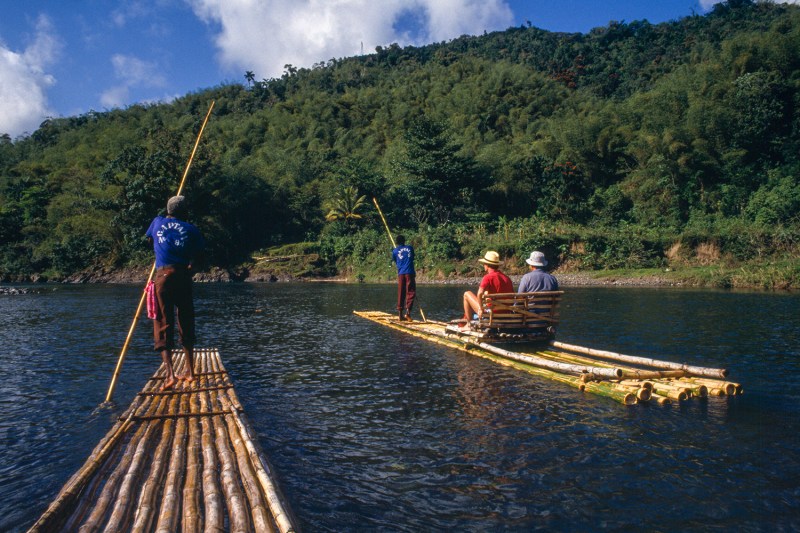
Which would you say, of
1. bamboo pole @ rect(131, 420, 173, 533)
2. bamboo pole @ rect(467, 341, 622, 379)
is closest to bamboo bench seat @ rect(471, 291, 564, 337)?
bamboo pole @ rect(467, 341, 622, 379)

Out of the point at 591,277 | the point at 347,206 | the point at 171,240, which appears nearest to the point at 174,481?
the point at 171,240

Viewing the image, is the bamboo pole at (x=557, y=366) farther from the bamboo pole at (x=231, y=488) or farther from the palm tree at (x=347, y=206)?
the palm tree at (x=347, y=206)

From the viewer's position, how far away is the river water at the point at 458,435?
174 inches

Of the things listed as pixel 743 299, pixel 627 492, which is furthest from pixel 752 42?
pixel 627 492

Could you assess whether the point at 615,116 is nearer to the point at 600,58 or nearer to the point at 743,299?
the point at 743,299

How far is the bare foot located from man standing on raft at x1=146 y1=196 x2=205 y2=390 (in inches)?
0.4

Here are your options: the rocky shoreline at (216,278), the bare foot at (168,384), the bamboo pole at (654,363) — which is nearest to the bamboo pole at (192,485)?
the bare foot at (168,384)

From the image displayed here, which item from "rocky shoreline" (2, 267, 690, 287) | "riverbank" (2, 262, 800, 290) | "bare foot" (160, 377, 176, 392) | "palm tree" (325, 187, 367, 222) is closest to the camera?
"bare foot" (160, 377, 176, 392)

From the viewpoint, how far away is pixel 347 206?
51188 mm

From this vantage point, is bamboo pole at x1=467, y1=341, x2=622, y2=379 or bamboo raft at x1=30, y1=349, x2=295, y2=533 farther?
bamboo pole at x1=467, y1=341, x2=622, y2=379

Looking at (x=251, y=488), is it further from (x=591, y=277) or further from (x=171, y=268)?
(x=591, y=277)

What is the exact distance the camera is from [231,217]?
54.5m

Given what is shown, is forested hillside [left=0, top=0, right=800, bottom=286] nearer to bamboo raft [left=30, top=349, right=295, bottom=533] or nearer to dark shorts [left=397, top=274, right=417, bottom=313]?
dark shorts [left=397, top=274, right=417, bottom=313]

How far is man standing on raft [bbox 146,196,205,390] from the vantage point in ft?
25.0
